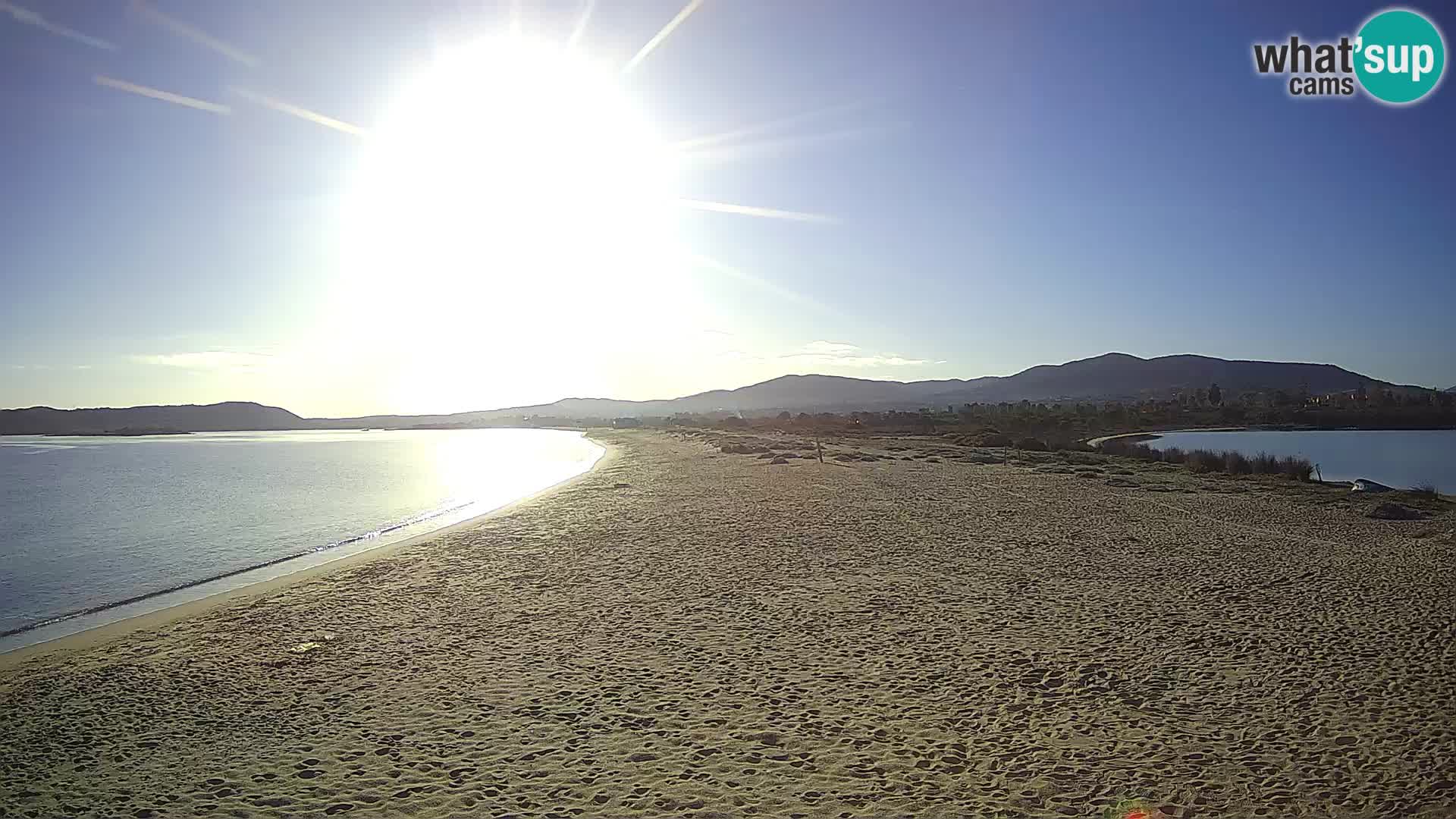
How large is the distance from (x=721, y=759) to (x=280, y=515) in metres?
23.7

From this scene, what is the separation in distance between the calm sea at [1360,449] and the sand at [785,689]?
2508 centimetres

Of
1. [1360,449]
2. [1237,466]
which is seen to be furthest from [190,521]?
[1360,449]

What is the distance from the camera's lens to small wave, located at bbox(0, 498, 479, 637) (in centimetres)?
1172

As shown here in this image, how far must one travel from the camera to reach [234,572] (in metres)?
15.4

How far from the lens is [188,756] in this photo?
6.05 m

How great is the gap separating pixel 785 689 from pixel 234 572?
42.3 feet

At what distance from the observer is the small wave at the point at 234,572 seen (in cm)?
1172

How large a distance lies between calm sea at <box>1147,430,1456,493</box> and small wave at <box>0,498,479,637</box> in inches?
1319

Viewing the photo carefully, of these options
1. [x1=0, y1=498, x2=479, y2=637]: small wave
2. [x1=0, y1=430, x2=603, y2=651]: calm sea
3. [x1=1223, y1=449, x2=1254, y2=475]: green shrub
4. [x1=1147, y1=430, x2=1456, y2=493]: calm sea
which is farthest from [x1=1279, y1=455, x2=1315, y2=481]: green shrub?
[x1=0, y1=498, x2=479, y2=637]: small wave

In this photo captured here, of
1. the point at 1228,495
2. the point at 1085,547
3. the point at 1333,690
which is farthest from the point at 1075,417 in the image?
the point at 1333,690

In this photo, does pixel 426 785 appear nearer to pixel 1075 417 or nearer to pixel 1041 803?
pixel 1041 803

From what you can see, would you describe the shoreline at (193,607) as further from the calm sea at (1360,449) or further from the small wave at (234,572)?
the calm sea at (1360,449)

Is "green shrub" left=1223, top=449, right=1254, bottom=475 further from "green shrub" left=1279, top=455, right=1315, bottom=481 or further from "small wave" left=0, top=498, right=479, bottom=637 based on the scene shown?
"small wave" left=0, top=498, right=479, bottom=637

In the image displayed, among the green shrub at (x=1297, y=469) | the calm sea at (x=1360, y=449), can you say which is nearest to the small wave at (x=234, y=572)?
the green shrub at (x=1297, y=469)
